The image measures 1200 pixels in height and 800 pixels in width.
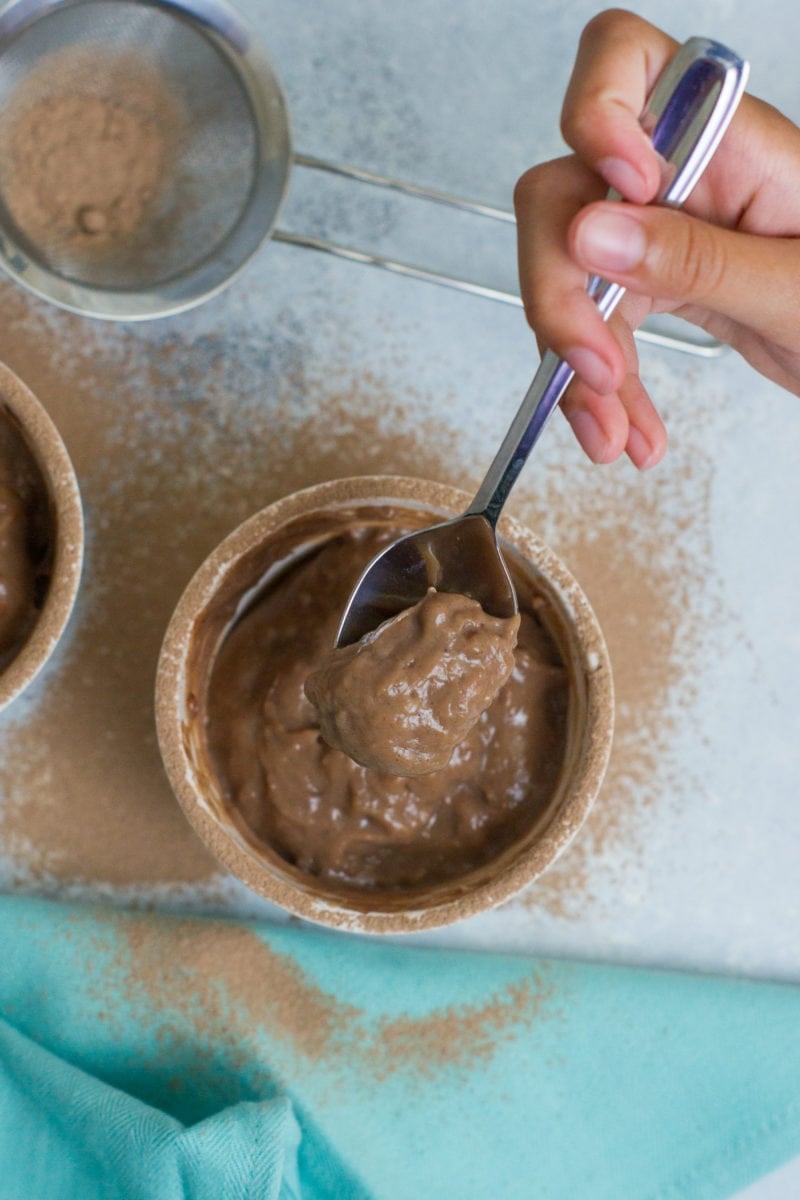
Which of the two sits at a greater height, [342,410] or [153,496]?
[342,410]

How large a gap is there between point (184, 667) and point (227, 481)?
35 cm

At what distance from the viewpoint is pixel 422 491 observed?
134 centimetres

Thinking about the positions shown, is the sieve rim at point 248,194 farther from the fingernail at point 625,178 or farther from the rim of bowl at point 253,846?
the fingernail at point 625,178

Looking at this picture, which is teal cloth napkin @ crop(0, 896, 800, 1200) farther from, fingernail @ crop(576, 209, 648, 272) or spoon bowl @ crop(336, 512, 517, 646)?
fingernail @ crop(576, 209, 648, 272)

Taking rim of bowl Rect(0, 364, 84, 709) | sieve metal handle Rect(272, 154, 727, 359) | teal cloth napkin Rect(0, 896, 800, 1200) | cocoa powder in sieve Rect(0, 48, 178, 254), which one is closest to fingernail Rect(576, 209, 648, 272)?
sieve metal handle Rect(272, 154, 727, 359)

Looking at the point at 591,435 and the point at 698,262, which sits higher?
the point at 698,262

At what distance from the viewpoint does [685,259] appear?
1.06m

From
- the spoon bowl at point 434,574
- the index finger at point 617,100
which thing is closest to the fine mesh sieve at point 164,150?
the index finger at point 617,100

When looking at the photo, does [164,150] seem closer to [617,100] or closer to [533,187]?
[533,187]

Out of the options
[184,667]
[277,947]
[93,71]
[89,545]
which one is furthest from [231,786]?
[93,71]

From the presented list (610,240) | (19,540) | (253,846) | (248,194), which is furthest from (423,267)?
(253,846)

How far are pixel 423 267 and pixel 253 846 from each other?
0.85m

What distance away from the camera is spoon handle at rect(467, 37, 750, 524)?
1038 mm

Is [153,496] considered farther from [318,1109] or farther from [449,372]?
[318,1109]
